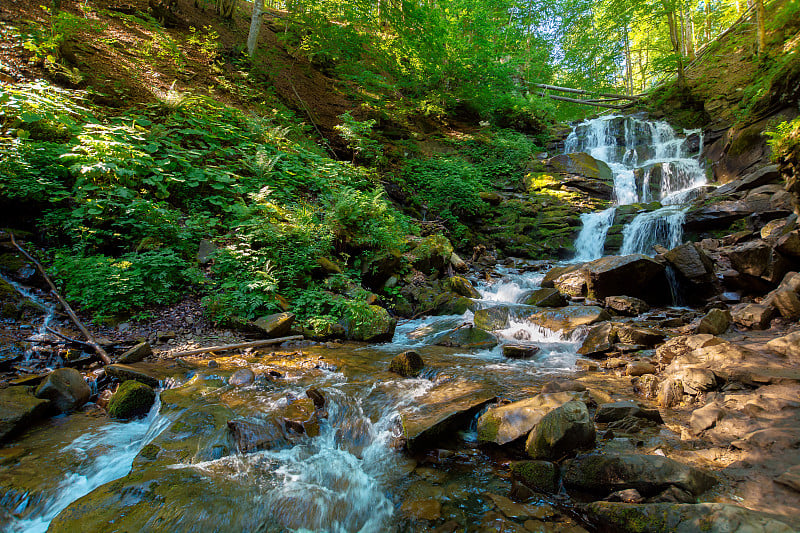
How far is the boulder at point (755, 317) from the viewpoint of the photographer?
505 centimetres

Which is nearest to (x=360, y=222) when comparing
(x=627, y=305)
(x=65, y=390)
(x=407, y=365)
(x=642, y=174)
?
(x=407, y=365)

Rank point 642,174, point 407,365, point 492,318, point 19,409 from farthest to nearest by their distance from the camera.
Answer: point 642,174 < point 492,318 < point 407,365 < point 19,409

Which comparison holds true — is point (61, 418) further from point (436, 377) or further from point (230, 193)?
point (230, 193)

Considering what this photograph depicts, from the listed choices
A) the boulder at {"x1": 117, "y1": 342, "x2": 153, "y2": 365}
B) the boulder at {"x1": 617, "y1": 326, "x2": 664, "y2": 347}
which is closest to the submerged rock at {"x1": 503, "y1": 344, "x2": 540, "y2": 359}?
the boulder at {"x1": 617, "y1": 326, "x2": 664, "y2": 347}

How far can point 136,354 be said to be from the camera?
14.0 ft

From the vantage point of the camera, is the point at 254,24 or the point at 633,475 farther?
the point at 254,24

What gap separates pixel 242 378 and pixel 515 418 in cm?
314

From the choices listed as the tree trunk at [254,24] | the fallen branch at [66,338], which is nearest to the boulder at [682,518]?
the fallen branch at [66,338]

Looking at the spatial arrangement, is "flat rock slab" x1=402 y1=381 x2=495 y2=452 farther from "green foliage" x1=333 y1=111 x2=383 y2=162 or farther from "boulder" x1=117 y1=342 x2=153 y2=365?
"green foliage" x1=333 y1=111 x2=383 y2=162

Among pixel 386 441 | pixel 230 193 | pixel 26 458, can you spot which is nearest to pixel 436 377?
pixel 386 441

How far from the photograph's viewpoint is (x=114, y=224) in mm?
5523

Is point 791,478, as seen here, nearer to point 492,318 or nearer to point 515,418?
point 515,418

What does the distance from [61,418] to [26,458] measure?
0.70 meters

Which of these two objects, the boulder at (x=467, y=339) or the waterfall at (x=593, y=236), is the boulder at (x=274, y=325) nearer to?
the boulder at (x=467, y=339)
